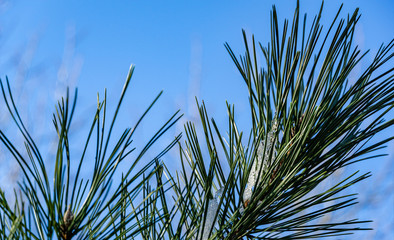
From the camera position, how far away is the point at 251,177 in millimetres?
734

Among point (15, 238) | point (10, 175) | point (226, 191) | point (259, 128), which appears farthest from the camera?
point (10, 175)

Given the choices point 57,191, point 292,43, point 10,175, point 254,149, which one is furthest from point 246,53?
point 10,175

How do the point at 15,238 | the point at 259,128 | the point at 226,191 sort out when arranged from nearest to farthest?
the point at 15,238
the point at 226,191
the point at 259,128

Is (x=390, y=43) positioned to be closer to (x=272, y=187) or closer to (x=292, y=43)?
(x=292, y=43)

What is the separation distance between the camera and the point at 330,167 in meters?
0.75

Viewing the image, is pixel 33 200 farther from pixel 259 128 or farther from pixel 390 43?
pixel 390 43

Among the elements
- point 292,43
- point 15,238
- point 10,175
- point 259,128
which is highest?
point 10,175

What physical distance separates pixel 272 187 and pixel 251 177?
44mm

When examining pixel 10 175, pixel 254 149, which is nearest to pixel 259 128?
pixel 254 149

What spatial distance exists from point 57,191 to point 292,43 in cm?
48

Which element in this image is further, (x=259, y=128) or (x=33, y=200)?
(x=259, y=128)

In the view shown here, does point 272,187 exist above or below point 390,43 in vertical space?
below

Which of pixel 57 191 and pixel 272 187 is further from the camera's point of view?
pixel 272 187

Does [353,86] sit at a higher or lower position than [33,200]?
higher
